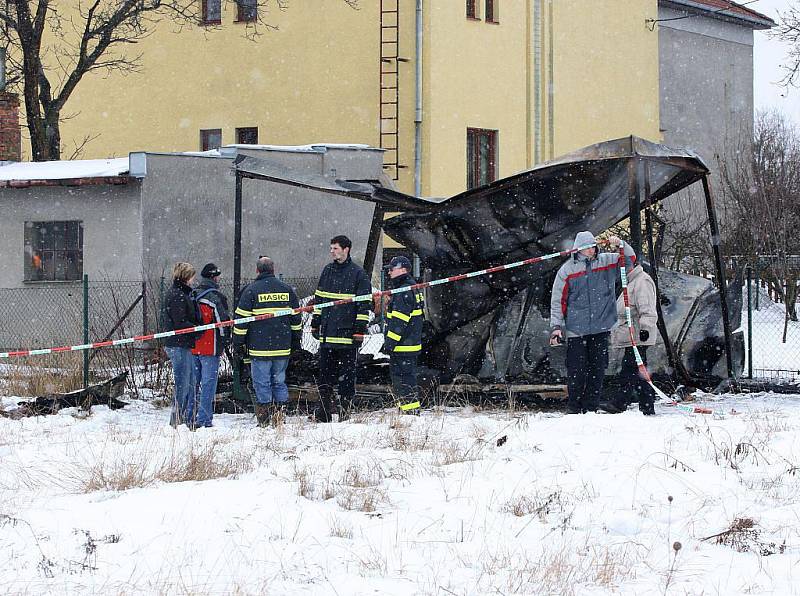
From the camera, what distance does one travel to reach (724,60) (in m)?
35.8

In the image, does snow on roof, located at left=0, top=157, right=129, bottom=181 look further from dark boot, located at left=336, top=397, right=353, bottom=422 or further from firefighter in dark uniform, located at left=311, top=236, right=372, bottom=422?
dark boot, located at left=336, top=397, right=353, bottom=422

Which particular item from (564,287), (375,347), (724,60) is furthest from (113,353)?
(724,60)

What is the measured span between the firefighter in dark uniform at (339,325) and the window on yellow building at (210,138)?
1964cm

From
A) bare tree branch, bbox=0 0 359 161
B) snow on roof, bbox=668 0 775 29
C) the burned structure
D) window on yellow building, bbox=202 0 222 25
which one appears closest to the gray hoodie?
the burned structure

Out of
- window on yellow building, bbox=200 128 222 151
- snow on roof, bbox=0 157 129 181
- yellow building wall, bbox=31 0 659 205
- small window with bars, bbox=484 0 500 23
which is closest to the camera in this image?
snow on roof, bbox=0 157 129 181

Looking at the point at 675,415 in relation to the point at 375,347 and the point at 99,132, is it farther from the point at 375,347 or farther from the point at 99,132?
the point at 99,132

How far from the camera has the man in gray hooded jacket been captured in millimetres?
10172

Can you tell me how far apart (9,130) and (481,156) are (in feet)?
38.0

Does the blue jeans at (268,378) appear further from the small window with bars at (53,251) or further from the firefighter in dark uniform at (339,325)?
the small window with bars at (53,251)

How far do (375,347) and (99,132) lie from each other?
634 inches

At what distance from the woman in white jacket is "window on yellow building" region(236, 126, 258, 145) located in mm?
20001

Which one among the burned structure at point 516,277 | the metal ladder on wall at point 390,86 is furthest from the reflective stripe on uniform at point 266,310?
the metal ladder on wall at point 390,86

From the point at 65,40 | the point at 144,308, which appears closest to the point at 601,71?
the point at 65,40

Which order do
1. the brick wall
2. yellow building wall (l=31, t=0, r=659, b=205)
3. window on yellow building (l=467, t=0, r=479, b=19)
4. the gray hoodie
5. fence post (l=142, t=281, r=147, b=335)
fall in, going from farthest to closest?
window on yellow building (l=467, t=0, r=479, b=19), yellow building wall (l=31, t=0, r=659, b=205), the brick wall, fence post (l=142, t=281, r=147, b=335), the gray hoodie
